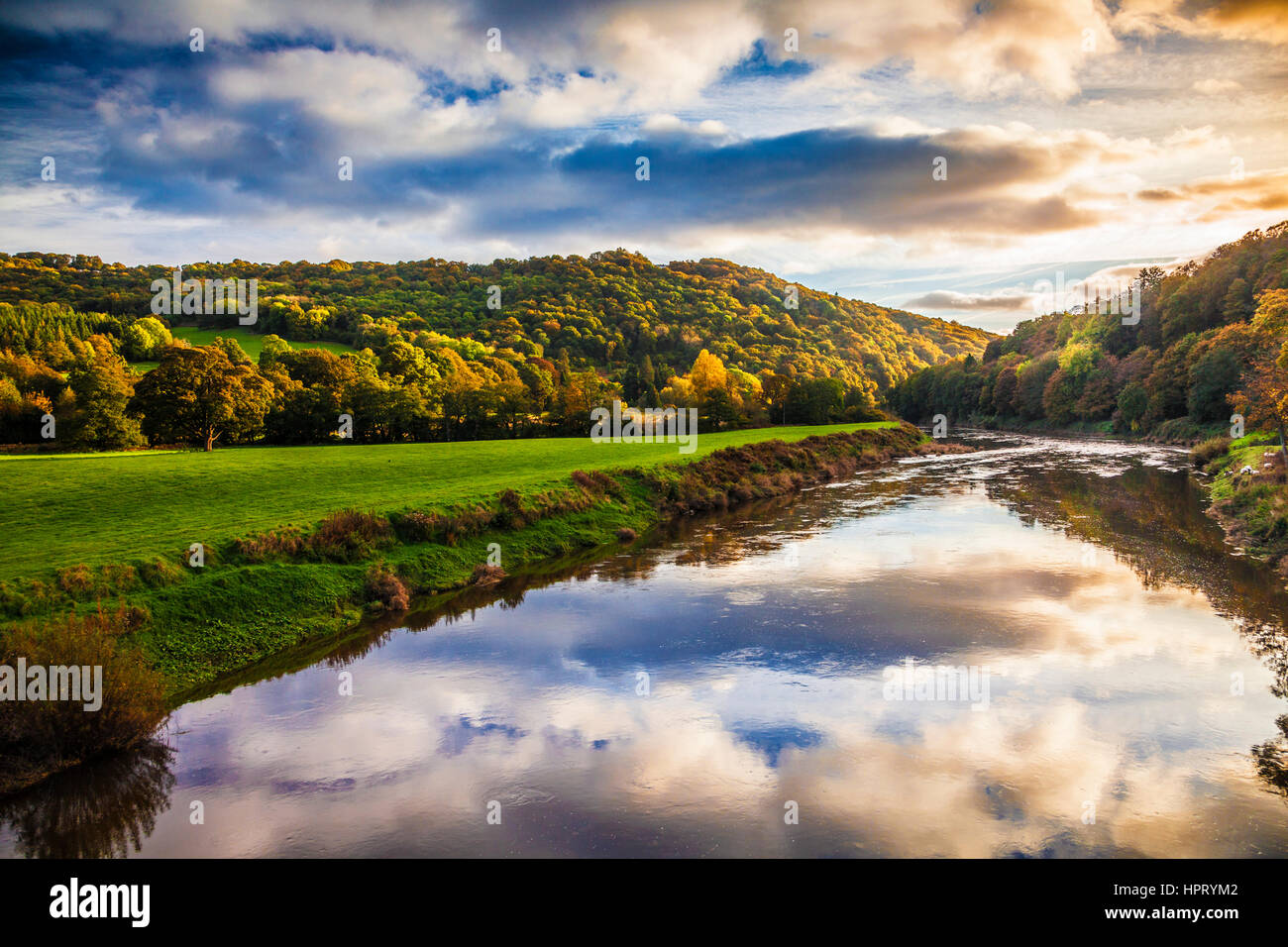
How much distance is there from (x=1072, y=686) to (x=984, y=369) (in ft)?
407

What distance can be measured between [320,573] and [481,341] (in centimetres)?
8994

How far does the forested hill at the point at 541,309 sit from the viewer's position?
3652 inches

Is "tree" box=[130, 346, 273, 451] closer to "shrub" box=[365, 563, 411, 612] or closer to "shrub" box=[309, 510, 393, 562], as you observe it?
"shrub" box=[309, 510, 393, 562]

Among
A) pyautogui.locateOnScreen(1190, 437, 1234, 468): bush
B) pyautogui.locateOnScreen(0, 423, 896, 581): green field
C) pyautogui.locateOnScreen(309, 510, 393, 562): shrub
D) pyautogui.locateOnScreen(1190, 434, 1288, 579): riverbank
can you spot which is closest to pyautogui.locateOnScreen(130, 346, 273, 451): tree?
pyautogui.locateOnScreen(0, 423, 896, 581): green field

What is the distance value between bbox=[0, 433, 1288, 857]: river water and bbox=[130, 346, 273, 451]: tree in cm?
2912

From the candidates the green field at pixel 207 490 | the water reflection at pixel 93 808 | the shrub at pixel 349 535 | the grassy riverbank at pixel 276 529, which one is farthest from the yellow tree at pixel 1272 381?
the water reflection at pixel 93 808

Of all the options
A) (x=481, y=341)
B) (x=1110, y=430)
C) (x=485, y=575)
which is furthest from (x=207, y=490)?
(x=1110, y=430)

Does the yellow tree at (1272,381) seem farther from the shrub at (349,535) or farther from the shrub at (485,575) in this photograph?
the shrub at (349,535)

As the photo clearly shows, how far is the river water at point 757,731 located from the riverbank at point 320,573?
128 cm

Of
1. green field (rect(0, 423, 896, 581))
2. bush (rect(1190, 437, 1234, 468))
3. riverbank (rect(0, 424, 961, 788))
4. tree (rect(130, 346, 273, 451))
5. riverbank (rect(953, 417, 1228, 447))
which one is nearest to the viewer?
riverbank (rect(0, 424, 961, 788))

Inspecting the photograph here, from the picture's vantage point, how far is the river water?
830 cm
